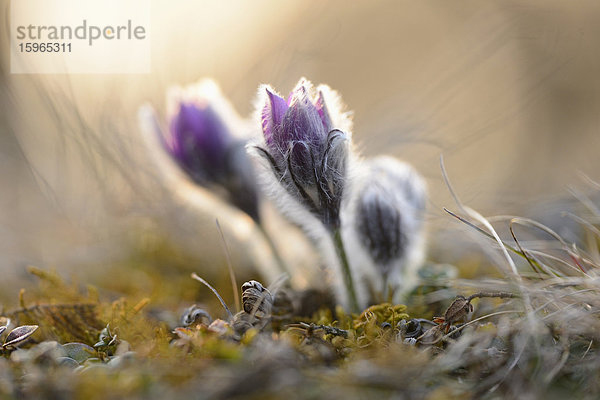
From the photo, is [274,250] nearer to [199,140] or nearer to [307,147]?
[199,140]

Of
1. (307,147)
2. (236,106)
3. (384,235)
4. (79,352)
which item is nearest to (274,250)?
(384,235)

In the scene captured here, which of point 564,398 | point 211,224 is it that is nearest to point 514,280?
point 564,398

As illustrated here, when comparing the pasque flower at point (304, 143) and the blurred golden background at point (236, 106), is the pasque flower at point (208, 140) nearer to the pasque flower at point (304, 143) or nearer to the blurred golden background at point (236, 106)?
the blurred golden background at point (236, 106)

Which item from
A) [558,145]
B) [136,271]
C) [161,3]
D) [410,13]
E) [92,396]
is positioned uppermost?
[410,13]

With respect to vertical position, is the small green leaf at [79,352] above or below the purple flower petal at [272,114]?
below

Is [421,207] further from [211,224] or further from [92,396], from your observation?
[92,396]

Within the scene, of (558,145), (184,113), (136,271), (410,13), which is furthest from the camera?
(410,13)
